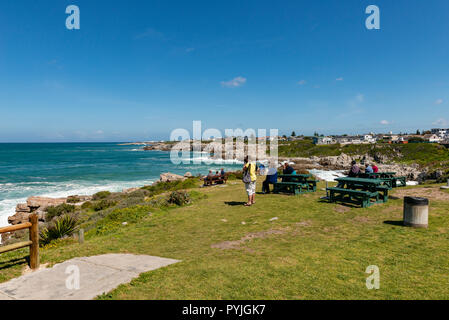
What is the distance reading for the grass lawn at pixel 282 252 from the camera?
3.79 metres

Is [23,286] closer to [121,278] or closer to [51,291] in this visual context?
[51,291]

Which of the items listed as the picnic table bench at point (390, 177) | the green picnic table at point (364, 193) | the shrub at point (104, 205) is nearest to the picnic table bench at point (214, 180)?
the shrub at point (104, 205)

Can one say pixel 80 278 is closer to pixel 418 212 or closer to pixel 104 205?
pixel 418 212

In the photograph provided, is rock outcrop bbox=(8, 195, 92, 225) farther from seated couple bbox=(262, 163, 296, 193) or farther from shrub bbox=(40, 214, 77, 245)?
seated couple bbox=(262, 163, 296, 193)

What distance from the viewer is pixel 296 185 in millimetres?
12219

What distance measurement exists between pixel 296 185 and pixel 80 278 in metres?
10.2

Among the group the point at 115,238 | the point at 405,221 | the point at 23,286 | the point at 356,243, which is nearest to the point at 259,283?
the point at 356,243

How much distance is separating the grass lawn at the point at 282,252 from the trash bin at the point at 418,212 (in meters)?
0.26

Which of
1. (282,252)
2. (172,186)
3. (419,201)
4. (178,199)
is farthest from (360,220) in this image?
(172,186)

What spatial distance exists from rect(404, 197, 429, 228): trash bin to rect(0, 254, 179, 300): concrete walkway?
6765 mm

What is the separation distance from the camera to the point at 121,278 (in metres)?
4.24

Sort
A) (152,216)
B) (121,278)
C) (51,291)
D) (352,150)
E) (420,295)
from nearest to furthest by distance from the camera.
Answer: (420,295)
(51,291)
(121,278)
(152,216)
(352,150)

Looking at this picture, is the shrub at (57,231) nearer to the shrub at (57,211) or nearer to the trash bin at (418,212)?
the shrub at (57,211)
